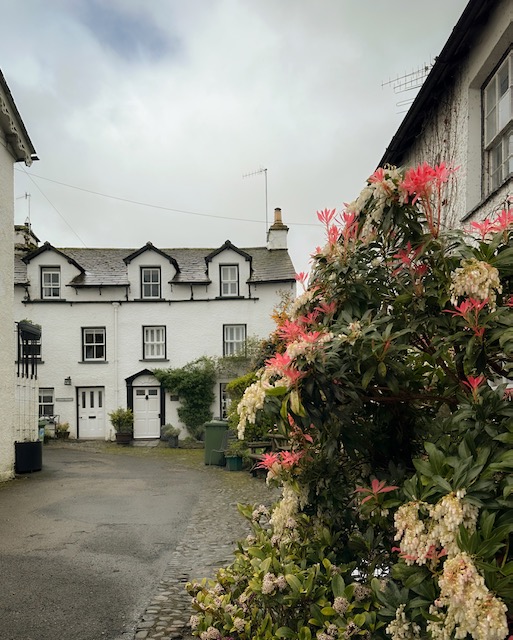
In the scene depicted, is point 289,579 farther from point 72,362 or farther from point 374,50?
point 72,362

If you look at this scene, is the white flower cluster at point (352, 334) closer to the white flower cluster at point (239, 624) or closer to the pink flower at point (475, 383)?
the pink flower at point (475, 383)

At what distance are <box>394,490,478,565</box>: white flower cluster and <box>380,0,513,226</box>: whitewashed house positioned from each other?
3866mm

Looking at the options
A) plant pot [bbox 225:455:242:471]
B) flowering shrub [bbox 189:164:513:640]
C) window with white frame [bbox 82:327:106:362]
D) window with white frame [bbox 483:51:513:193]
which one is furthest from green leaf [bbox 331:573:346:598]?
window with white frame [bbox 82:327:106:362]

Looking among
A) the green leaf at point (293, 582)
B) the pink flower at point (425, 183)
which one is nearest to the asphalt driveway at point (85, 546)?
the green leaf at point (293, 582)

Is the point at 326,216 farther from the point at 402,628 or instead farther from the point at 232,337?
the point at 232,337

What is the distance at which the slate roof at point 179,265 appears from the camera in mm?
25031

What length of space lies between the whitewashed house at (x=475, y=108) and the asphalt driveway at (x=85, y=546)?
5276 mm

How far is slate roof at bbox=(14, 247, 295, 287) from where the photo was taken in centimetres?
2503

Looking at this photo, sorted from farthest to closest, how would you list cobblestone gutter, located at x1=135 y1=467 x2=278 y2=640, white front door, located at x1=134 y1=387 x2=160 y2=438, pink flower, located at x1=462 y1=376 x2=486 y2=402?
white front door, located at x1=134 y1=387 x2=160 y2=438, cobblestone gutter, located at x1=135 y1=467 x2=278 y2=640, pink flower, located at x1=462 y1=376 x2=486 y2=402

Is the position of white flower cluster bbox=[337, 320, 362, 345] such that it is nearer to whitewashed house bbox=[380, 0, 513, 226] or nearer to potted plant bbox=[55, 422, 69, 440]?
whitewashed house bbox=[380, 0, 513, 226]

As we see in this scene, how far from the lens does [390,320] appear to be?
10.3ft

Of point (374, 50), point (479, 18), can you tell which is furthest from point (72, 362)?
point (479, 18)

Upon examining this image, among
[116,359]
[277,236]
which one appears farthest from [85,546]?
[277,236]

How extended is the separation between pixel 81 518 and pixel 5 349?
16.3ft
